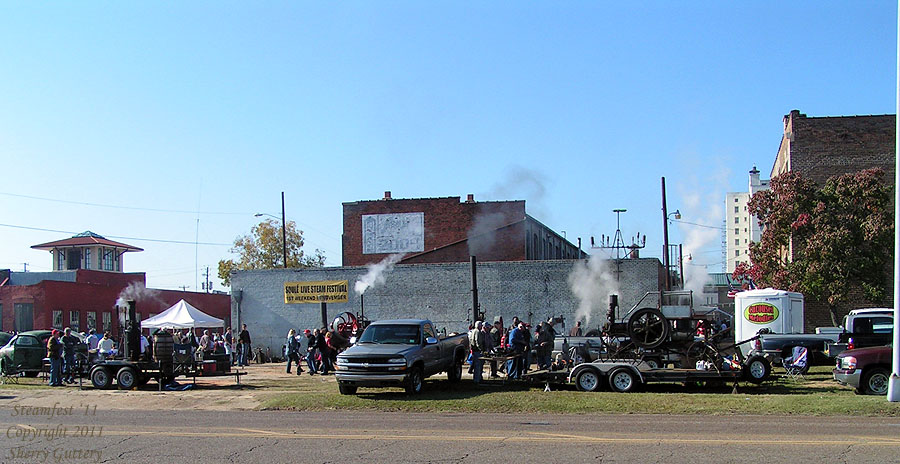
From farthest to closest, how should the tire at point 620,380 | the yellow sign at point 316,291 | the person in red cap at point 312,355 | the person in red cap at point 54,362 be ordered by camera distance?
the yellow sign at point 316,291 → the person in red cap at point 312,355 → the person in red cap at point 54,362 → the tire at point 620,380

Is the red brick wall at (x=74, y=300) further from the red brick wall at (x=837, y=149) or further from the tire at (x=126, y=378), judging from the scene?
the red brick wall at (x=837, y=149)

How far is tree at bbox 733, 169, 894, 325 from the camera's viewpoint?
3195 centimetres

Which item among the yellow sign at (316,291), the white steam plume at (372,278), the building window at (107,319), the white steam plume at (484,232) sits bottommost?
the building window at (107,319)

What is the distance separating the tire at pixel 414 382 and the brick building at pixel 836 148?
72.9 feet

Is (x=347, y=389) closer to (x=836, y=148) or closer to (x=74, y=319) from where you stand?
(x=836, y=148)

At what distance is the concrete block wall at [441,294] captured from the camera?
36750mm

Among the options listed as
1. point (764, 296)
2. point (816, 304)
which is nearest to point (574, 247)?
point (816, 304)

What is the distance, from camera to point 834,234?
32.1m

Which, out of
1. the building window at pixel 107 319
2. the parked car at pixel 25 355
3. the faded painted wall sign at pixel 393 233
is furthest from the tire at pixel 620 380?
the building window at pixel 107 319

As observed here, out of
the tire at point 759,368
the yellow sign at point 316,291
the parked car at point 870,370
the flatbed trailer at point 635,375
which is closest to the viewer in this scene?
the parked car at point 870,370

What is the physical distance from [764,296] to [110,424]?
21.5 meters

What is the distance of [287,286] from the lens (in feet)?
132

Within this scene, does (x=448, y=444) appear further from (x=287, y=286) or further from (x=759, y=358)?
(x=287, y=286)

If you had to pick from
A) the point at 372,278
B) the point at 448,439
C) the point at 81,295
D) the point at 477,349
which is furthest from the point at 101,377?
the point at 81,295
